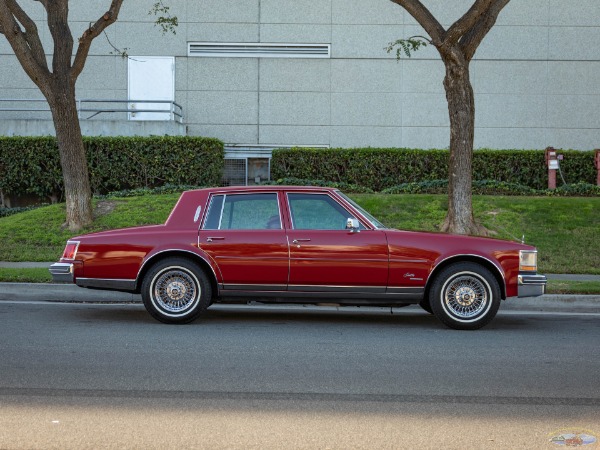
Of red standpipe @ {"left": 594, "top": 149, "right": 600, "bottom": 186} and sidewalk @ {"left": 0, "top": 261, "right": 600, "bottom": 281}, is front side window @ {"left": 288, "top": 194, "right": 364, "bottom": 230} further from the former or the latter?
red standpipe @ {"left": 594, "top": 149, "right": 600, "bottom": 186}

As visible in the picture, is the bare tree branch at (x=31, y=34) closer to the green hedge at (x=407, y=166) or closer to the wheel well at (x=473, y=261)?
the green hedge at (x=407, y=166)

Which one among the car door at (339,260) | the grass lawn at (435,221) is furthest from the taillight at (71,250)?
the grass lawn at (435,221)

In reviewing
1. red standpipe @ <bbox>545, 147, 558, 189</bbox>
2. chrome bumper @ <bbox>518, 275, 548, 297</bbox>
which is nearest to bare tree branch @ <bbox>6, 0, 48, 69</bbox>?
chrome bumper @ <bbox>518, 275, 548, 297</bbox>

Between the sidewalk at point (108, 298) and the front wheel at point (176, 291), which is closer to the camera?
the front wheel at point (176, 291)

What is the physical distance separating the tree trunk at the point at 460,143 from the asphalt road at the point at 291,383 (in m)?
5.46

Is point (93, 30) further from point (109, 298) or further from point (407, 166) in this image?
point (407, 166)

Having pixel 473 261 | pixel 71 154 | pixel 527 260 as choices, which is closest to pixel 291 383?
pixel 473 261

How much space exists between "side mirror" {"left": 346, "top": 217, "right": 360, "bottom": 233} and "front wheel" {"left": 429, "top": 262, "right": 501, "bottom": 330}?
1.05 m

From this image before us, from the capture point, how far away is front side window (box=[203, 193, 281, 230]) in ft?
30.8

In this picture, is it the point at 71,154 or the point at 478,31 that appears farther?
the point at 71,154

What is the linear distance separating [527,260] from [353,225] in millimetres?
2003

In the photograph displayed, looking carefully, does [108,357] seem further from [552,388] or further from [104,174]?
[104,174]

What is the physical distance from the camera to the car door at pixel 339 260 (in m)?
9.12

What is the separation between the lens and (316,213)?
938 cm
